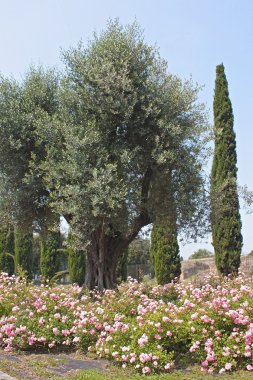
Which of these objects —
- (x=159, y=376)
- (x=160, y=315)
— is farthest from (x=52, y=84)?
(x=159, y=376)

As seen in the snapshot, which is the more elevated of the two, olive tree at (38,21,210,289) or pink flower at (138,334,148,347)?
olive tree at (38,21,210,289)

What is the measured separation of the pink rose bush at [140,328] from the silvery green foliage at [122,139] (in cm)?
294

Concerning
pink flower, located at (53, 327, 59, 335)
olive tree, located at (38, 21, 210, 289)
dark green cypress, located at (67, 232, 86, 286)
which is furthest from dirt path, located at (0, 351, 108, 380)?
dark green cypress, located at (67, 232, 86, 286)

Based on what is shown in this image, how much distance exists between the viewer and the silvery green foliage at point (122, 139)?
39.8ft

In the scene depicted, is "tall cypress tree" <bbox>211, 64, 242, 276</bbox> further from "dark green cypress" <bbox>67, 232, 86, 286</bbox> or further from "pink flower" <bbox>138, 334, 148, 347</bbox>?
"pink flower" <bbox>138, 334, 148, 347</bbox>

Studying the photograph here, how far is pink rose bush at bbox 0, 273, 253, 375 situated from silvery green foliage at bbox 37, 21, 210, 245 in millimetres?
2944

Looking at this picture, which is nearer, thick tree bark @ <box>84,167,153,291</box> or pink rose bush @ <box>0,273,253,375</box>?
pink rose bush @ <box>0,273,253,375</box>

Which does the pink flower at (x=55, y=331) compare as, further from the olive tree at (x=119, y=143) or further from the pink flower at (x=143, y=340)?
the olive tree at (x=119, y=143)

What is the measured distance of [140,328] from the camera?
762cm

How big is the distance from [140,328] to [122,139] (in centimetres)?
682

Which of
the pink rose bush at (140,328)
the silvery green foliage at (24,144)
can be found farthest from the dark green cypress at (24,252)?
the pink rose bush at (140,328)

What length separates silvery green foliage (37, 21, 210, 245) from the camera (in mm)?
12133

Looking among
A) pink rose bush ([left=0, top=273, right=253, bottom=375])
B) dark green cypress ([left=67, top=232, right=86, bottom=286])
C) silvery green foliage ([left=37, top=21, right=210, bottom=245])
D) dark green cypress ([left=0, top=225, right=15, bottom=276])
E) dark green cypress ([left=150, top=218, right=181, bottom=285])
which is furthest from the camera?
dark green cypress ([left=0, top=225, right=15, bottom=276])

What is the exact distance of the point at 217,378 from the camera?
20.8 ft
